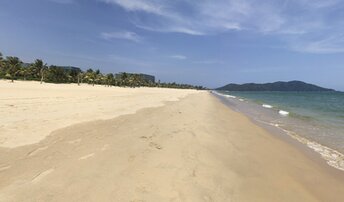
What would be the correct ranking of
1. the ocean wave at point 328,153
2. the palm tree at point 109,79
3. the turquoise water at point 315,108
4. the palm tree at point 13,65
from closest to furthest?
the ocean wave at point 328,153 → the turquoise water at point 315,108 → the palm tree at point 13,65 → the palm tree at point 109,79

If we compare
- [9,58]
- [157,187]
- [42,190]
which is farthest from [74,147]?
[9,58]

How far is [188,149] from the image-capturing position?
8359mm

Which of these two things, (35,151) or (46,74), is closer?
(35,151)

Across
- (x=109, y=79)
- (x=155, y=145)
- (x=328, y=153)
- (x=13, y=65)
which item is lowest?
(x=328, y=153)

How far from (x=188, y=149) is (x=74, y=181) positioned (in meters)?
4.10

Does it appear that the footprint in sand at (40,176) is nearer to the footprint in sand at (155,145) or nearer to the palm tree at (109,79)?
the footprint in sand at (155,145)

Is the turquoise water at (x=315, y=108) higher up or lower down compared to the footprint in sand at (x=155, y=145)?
lower down

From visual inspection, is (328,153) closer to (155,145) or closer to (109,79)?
(155,145)

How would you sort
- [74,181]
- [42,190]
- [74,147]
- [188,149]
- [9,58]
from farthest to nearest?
1. [9,58]
2. [188,149]
3. [74,147]
4. [74,181]
5. [42,190]

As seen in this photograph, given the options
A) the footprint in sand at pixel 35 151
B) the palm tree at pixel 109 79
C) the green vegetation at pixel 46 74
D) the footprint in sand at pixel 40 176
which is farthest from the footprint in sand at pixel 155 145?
the palm tree at pixel 109 79

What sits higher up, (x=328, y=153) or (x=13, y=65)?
(x=13, y=65)

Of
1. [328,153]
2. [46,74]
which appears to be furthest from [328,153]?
[46,74]

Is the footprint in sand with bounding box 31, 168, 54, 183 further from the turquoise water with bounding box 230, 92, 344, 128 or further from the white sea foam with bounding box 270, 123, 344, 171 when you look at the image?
the turquoise water with bounding box 230, 92, 344, 128

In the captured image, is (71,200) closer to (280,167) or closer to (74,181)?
(74,181)
